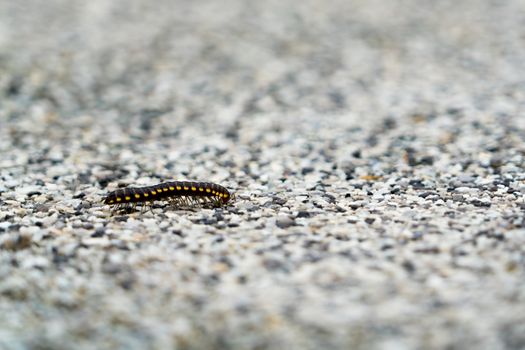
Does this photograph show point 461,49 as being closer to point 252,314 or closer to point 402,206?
point 402,206

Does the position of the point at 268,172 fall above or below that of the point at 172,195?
above

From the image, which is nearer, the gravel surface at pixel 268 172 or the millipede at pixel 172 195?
the gravel surface at pixel 268 172

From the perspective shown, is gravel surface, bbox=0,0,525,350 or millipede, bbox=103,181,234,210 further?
millipede, bbox=103,181,234,210

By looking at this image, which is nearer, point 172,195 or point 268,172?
point 172,195
